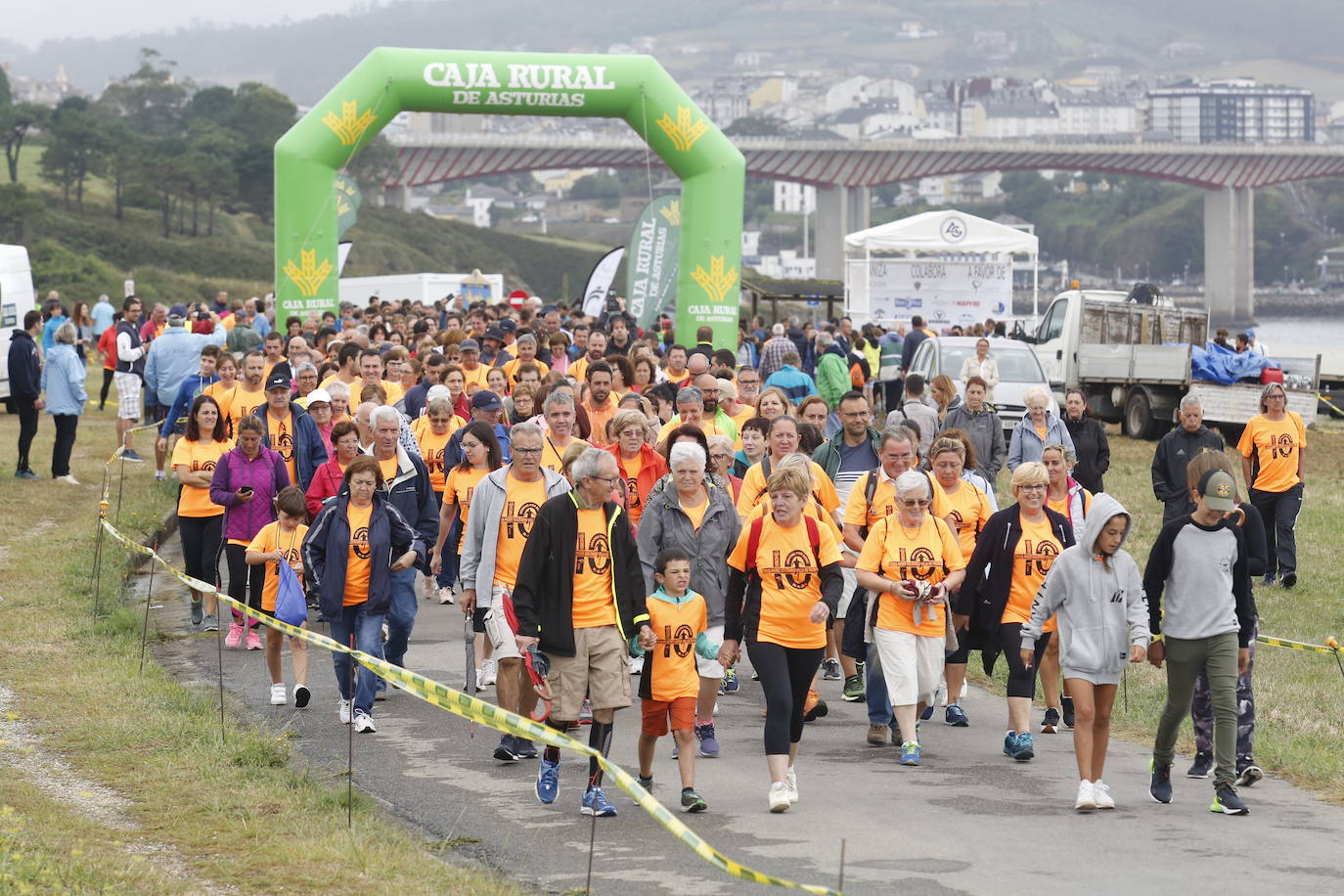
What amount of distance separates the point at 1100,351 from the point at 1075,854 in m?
23.4

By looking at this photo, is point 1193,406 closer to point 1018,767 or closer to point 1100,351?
point 1018,767

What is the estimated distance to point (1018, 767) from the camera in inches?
357

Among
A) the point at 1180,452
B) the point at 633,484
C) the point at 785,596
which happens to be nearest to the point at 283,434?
the point at 633,484

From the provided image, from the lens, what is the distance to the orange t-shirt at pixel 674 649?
7949 mm

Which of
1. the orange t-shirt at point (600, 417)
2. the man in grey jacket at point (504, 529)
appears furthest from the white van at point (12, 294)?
the man in grey jacket at point (504, 529)

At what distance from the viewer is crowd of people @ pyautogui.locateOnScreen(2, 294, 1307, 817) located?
316 inches

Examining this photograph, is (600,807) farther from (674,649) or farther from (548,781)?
(674,649)

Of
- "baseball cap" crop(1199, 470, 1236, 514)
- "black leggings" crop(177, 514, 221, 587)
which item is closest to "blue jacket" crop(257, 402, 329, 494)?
"black leggings" crop(177, 514, 221, 587)

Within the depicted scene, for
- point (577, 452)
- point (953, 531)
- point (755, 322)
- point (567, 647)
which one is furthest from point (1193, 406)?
point (755, 322)

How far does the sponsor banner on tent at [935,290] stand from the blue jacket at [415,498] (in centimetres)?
2952

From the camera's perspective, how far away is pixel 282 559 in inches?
405

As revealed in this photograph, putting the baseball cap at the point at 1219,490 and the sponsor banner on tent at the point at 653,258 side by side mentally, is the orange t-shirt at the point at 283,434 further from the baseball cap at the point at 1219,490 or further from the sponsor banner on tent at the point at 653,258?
the sponsor banner on tent at the point at 653,258

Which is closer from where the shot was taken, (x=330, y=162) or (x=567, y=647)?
(x=567, y=647)

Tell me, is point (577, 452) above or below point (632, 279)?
below
